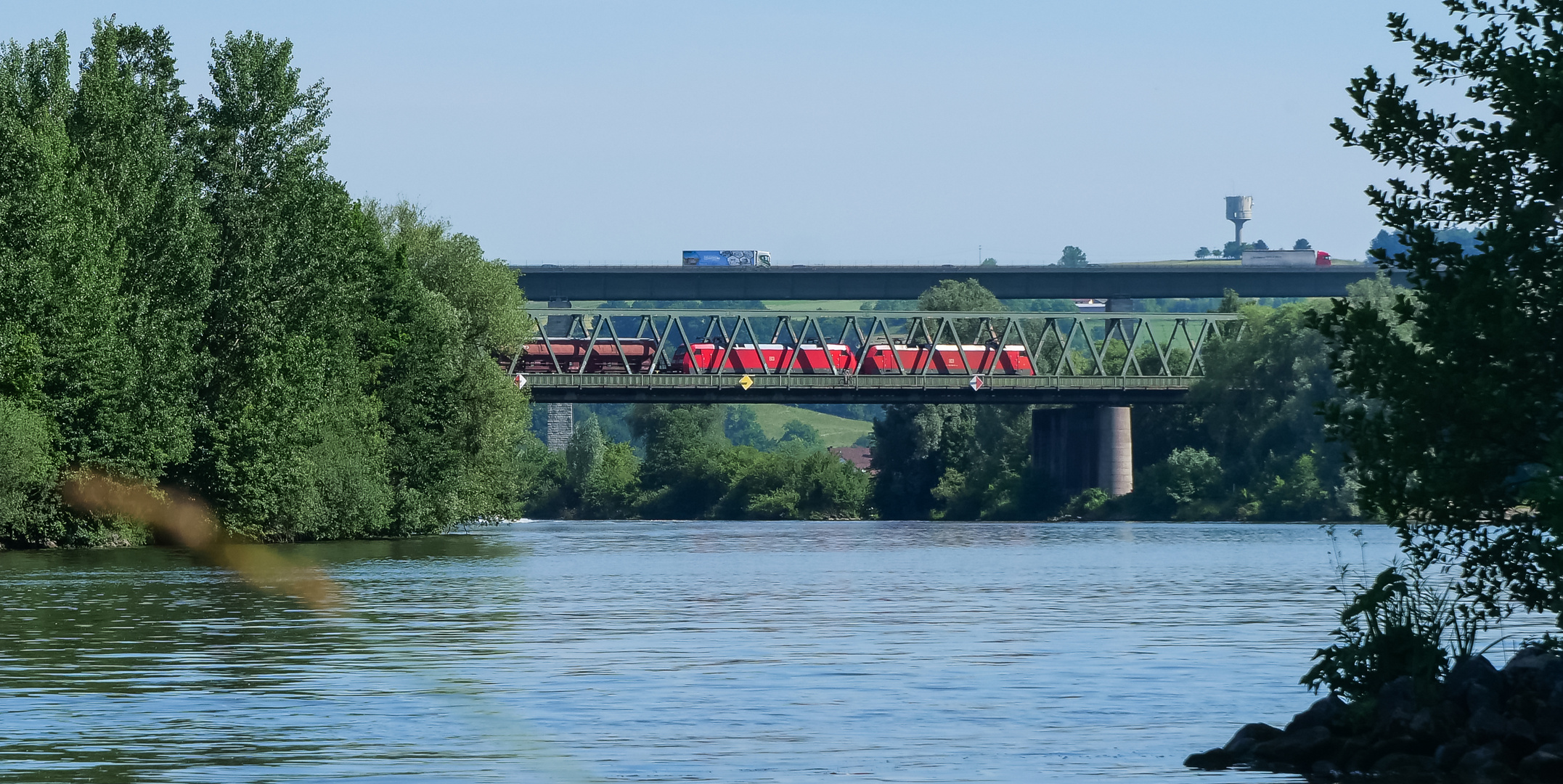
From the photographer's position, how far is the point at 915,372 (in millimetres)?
159500

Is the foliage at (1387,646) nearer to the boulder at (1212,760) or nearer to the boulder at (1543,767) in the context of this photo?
the boulder at (1212,760)

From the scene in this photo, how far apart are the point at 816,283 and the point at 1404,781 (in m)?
160

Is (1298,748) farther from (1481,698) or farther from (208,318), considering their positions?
(208,318)

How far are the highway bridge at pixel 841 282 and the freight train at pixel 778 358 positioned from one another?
352 inches

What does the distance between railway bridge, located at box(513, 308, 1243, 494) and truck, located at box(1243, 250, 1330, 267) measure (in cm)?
2030

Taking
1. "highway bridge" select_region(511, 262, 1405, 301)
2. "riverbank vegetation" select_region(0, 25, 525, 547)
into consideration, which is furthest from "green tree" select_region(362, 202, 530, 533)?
"highway bridge" select_region(511, 262, 1405, 301)

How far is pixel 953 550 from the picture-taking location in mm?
85062

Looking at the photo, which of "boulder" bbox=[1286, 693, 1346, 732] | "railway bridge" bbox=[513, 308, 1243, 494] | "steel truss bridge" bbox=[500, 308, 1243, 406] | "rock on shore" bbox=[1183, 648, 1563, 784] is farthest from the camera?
"railway bridge" bbox=[513, 308, 1243, 494]

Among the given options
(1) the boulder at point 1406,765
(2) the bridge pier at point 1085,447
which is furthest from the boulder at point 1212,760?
(2) the bridge pier at point 1085,447

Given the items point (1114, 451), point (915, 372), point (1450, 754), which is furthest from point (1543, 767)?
point (915, 372)

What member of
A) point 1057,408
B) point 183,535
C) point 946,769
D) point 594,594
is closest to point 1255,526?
point 1057,408

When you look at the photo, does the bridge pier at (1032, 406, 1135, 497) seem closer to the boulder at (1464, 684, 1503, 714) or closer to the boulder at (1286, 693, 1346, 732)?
the boulder at (1286, 693, 1346, 732)

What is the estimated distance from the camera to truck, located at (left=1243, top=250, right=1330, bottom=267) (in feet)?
Result: 629

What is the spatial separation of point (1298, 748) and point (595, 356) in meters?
138
